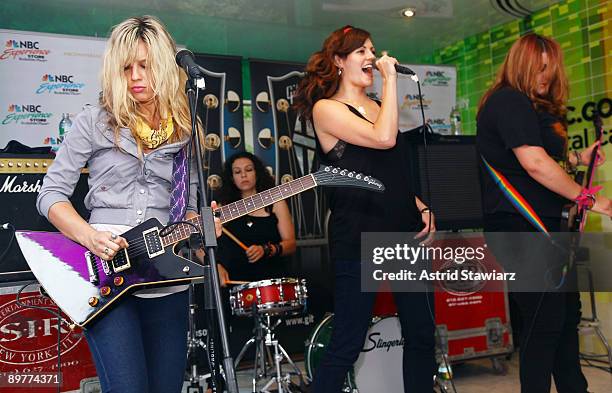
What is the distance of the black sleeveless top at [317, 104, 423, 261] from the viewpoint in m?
2.29

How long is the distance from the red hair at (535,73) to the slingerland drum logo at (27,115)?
273cm

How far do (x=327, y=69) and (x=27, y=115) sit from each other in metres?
2.24

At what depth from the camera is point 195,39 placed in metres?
5.13

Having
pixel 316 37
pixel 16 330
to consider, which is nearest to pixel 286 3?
pixel 316 37

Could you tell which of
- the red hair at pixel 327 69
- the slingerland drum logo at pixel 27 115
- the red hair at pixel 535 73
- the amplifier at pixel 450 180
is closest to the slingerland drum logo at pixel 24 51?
the slingerland drum logo at pixel 27 115

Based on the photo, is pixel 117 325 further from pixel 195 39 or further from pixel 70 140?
pixel 195 39

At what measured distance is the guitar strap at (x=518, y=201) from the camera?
7.39 feet

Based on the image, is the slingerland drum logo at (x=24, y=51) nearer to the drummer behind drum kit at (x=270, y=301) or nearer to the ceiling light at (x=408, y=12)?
the drummer behind drum kit at (x=270, y=301)

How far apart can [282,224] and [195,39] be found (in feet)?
6.59

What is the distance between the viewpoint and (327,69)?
2.51m

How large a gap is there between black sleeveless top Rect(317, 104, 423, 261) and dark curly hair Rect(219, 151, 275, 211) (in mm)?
1772

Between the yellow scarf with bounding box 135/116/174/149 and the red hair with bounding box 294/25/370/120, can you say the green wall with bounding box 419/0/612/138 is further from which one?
the yellow scarf with bounding box 135/116/174/149

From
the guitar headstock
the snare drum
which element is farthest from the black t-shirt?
the snare drum

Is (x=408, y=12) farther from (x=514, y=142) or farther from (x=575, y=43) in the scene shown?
(x=514, y=142)
